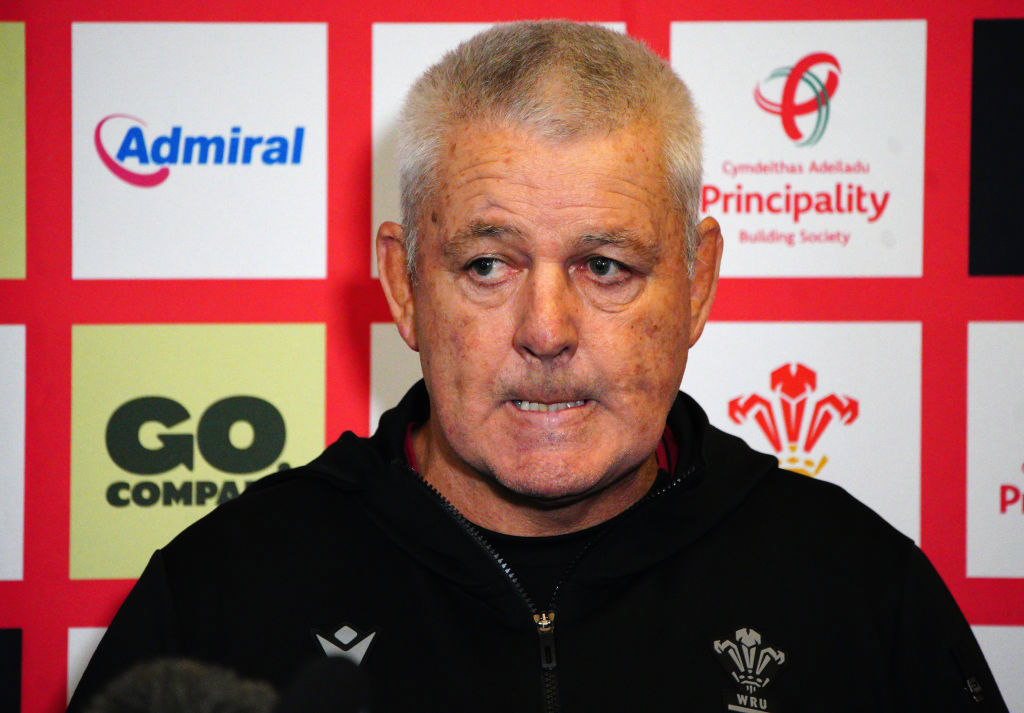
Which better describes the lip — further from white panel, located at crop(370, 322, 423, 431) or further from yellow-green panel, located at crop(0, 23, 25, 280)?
yellow-green panel, located at crop(0, 23, 25, 280)

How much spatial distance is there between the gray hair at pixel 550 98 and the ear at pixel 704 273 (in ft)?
0.17

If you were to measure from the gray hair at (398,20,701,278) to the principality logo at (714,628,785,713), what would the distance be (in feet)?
1.48

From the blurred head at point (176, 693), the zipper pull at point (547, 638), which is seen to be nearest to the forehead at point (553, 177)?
the zipper pull at point (547, 638)

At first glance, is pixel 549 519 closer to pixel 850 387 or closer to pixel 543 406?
pixel 543 406

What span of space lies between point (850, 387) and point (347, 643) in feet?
3.47

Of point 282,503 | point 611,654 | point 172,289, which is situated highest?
point 172,289

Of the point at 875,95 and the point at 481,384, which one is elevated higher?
the point at 875,95

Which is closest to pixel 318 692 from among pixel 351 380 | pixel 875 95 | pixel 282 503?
pixel 282 503

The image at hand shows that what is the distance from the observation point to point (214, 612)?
1.18m

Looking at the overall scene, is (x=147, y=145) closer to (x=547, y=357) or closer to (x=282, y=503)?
(x=282, y=503)

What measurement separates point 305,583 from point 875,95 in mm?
1300

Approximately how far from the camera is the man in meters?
1.11

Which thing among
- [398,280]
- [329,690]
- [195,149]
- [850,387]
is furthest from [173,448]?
[329,690]

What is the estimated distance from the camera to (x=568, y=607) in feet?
3.76
